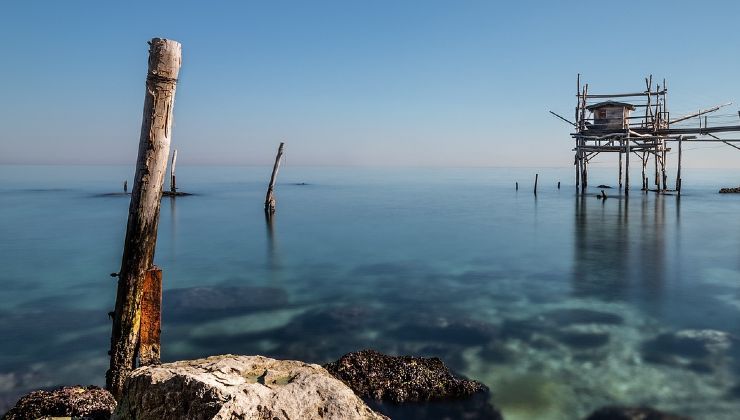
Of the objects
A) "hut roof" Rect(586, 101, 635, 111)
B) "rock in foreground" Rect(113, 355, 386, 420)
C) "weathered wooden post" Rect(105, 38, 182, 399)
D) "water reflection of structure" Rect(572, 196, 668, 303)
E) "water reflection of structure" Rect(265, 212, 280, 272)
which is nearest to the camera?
"rock in foreground" Rect(113, 355, 386, 420)

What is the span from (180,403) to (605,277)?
15.0m

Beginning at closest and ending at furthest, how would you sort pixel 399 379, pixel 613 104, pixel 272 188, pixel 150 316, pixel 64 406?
pixel 64 406, pixel 150 316, pixel 399 379, pixel 272 188, pixel 613 104

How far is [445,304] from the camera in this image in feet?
40.8

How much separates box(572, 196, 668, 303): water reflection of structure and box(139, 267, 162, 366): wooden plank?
36.8 ft

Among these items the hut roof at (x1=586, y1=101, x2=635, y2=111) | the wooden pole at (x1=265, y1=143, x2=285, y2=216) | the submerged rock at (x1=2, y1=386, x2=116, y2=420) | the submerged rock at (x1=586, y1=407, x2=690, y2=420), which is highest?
the hut roof at (x1=586, y1=101, x2=635, y2=111)

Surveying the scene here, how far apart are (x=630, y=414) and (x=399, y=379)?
3222mm

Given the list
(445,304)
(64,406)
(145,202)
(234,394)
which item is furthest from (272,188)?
(234,394)

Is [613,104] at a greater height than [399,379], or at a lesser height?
greater

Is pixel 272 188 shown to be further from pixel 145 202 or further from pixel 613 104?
pixel 613 104

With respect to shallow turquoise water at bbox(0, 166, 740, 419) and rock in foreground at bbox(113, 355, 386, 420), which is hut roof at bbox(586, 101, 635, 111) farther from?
rock in foreground at bbox(113, 355, 386, 420)

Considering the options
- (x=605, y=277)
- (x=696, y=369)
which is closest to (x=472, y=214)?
(x=605, y=277)

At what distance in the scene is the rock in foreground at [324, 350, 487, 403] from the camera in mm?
7004

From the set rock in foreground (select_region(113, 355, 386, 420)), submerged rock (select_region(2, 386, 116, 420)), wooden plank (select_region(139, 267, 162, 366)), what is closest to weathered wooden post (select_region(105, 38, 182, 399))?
wooden plank (select_region(139, 267, 162, 366))

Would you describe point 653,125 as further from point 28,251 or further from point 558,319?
point 28,251
